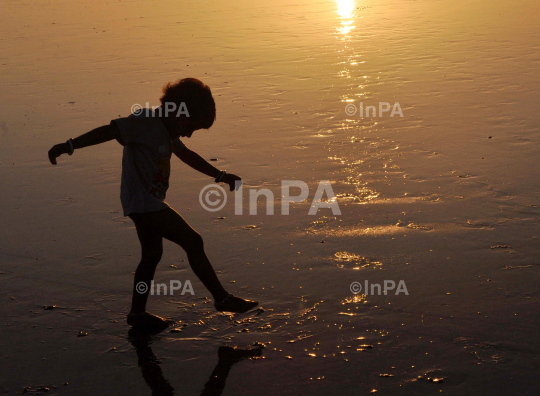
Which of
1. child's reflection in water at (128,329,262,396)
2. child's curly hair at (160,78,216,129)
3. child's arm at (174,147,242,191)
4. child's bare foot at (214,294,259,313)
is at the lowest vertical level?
child's reflection in water at (128,329,262,396)

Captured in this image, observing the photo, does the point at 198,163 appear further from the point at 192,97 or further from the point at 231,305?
the point at 231,305

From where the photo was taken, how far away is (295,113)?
8711mm

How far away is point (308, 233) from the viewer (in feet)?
17.2

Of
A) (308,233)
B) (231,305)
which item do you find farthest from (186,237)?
(308,233)

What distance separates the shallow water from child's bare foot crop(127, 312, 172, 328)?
76 millimetres

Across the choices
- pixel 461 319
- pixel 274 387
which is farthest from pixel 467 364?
pixel 274 387

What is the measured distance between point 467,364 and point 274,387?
3.30 feet

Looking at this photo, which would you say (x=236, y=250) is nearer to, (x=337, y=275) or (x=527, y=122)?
(x=337, y=275)

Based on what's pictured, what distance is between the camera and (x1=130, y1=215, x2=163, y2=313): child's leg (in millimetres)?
3900

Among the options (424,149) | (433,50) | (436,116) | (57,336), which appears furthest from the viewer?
(433,50)

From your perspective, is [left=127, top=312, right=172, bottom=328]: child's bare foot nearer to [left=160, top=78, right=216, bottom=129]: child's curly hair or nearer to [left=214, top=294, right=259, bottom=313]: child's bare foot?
[left=214, top=294, right=259, bottom=313]: child's bare foot

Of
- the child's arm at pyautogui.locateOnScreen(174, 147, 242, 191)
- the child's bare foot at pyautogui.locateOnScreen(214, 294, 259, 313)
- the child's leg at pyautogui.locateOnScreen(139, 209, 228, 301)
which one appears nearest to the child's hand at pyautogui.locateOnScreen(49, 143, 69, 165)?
the child's leg at pyautogui.locateOnScreen(139, 209, 228, 301)

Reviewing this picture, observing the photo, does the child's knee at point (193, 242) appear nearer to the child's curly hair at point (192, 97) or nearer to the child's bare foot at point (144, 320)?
the child's bare foot at point (144, 320)

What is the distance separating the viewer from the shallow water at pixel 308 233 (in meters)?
3.53
